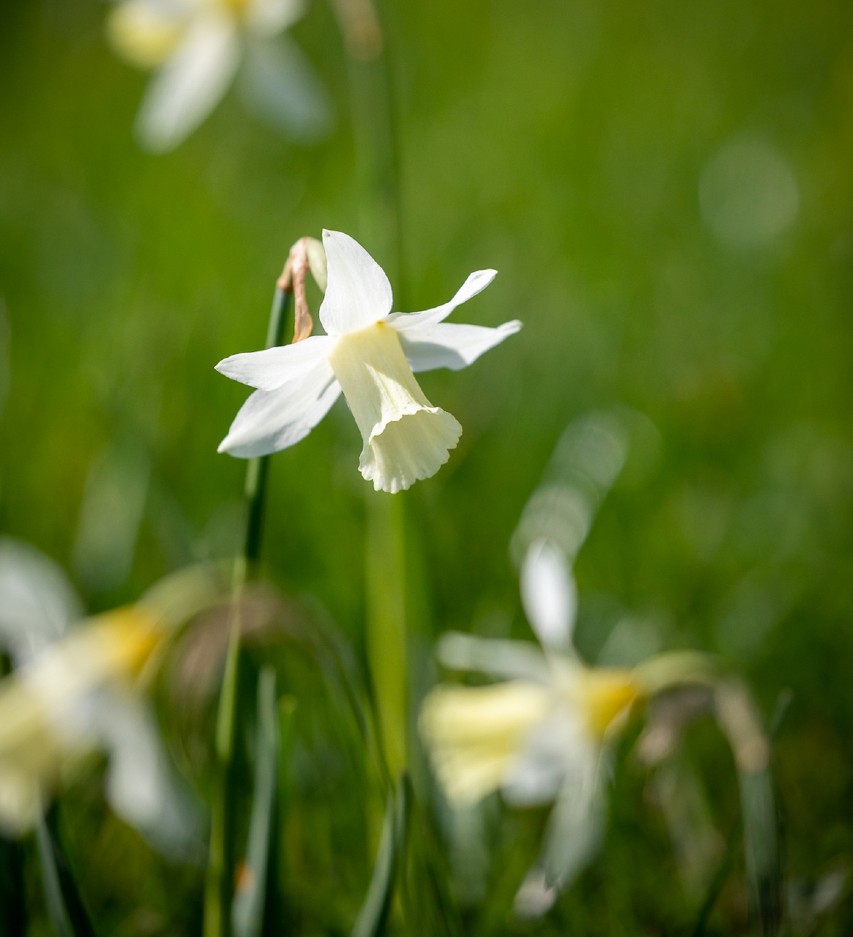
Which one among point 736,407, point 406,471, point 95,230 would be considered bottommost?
point 736,407

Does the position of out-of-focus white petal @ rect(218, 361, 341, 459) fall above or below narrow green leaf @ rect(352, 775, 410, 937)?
above

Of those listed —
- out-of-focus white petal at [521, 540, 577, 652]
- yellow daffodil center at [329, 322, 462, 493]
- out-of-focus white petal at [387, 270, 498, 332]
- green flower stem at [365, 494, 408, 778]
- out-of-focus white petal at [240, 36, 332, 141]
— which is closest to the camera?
out-of-focus white petal at [387, 270, 498, 332]

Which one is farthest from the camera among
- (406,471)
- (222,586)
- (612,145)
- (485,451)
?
(612,145)

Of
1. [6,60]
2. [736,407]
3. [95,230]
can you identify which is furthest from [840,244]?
[6,60]

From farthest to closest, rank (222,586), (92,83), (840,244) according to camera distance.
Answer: (92,83), (840,244), (222,586)

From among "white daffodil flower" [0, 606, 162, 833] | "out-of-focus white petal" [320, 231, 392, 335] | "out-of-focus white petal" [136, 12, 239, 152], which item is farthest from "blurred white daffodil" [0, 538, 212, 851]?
"out-of-focus white petal" [136, 12, 239, 152]

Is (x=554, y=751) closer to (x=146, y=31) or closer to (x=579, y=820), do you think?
(x=579, y=820)

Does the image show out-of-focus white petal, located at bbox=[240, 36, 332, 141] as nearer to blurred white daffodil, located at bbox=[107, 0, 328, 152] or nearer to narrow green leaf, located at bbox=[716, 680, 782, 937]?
blurred white daffodil, located at bbox=[107, 0, 328, 152]

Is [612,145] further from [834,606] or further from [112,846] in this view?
[112,846]

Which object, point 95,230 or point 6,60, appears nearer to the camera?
point 95,230
